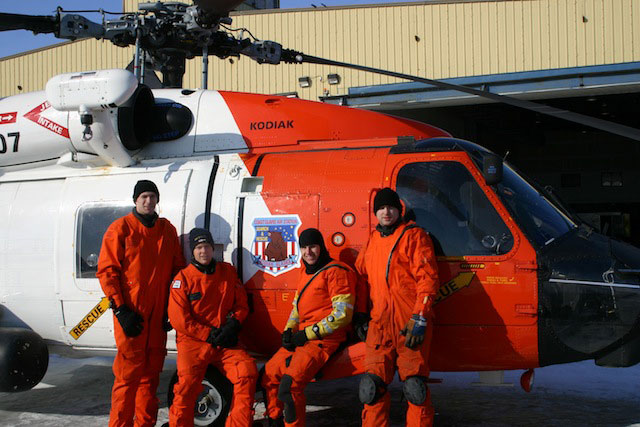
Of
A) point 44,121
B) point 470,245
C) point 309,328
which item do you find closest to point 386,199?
point 470,245

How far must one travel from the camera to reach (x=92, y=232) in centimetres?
559

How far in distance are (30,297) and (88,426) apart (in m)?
1.25

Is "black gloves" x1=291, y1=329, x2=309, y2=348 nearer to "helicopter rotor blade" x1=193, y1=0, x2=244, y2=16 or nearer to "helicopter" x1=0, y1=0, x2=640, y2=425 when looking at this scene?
"helicopter" x1=0, y1=0, x2=640, y2=425

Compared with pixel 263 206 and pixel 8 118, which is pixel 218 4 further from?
pixel 8 118

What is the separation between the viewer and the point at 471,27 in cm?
1300

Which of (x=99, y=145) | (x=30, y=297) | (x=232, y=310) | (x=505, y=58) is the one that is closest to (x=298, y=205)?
(x=232, y=310)

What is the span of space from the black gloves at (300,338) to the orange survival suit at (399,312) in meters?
0.47

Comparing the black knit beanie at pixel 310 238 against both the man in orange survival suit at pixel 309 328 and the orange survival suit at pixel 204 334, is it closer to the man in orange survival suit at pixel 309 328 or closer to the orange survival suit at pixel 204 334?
the man in orange survival suit at pixel 309 328

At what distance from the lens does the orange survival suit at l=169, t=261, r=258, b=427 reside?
15.5ft

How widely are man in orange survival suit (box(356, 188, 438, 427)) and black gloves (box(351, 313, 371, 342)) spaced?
108 millimetres

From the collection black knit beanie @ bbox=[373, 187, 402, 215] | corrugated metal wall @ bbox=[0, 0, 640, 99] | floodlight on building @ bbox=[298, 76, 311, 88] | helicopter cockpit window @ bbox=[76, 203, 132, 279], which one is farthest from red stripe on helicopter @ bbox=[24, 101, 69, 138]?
corrugated metal wall @ bbox=[0, 0, 640, 99]

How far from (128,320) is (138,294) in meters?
0.25

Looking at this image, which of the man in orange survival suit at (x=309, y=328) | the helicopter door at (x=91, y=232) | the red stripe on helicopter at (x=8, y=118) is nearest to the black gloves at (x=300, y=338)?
the man in orange survival suit at (x=309, y=328)

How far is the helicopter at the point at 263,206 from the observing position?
4652 mm
